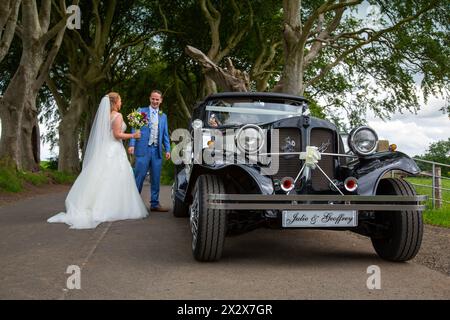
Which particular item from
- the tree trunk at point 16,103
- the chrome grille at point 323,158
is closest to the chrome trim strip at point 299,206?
the chrome grille at point 323,158

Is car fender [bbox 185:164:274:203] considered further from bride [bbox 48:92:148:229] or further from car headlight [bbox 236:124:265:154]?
bride [bbox 48:92:148:229]

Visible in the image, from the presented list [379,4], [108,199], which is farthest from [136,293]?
[379,4]

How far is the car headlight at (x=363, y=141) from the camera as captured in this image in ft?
18.2

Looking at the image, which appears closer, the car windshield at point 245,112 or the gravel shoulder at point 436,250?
the gravel shoulder at point 436,250

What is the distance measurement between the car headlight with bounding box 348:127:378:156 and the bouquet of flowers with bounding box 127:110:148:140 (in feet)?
14.3

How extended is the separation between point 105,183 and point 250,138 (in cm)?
382

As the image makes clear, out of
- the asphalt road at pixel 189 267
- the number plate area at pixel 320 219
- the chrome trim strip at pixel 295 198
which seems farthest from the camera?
the number plate area at pixel 320 219

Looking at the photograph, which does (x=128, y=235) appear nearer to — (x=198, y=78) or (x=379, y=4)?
(x=379, y=4)

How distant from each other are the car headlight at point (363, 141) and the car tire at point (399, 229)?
0.37 metres

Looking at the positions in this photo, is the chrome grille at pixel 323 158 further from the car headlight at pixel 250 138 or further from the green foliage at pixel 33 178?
the green foliage at pixel 33 178

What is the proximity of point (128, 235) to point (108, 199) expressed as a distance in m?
1.65

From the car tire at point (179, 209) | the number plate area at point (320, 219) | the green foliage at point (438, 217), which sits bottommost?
the green foliage at point (438, 217)

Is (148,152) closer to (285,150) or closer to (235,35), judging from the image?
(285,150)

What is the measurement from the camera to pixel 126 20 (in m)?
24.2
